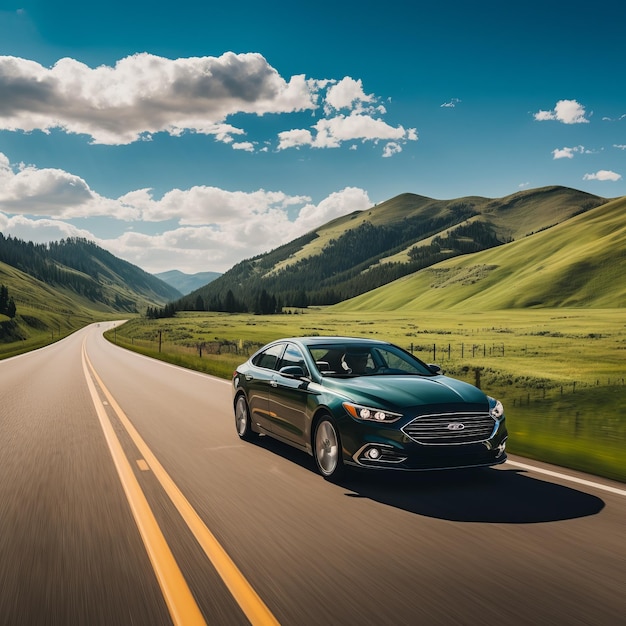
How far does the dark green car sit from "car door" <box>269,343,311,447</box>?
12mm

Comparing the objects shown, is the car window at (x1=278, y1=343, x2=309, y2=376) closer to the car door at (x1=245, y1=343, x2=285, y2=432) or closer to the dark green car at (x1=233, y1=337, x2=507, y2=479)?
the dark green car at (x1=233, y1=337, x2=507, y2=479)

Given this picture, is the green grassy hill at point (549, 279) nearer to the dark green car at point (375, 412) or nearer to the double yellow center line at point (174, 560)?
the dark green car at point (375, 412)

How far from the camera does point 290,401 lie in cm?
832

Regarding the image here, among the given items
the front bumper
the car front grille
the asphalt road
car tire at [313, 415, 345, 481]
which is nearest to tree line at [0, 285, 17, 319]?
the asphalt road

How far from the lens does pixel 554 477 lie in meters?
7.39

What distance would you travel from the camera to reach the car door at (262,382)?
920cm

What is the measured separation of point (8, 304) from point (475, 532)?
14142 centimetres

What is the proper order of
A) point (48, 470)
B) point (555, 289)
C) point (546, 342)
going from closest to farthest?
point (48, 470) → point (546, 342) → point (555, 289)

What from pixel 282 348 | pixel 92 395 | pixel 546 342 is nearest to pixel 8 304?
pixel 546 342

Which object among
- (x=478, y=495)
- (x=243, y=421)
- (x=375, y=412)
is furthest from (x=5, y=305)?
(x=478, y=495)

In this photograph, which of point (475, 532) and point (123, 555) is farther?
point (475, 532)

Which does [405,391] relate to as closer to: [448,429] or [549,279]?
[448,429]

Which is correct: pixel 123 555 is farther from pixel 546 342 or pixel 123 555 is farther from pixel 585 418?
pixel 546 342

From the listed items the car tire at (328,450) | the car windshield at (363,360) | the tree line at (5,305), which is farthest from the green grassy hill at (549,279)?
the car tire at (328,450)
